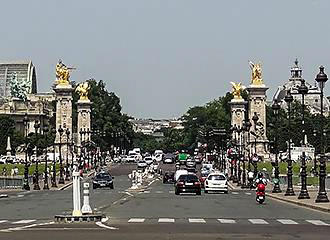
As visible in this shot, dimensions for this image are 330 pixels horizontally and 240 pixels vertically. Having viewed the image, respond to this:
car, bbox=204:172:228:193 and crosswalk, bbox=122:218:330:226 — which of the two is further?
car, bbox=204:172:228:193

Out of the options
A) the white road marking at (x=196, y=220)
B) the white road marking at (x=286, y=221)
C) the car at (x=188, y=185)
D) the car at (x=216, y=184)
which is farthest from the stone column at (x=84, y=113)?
the white road marking at (x=286, y=221)

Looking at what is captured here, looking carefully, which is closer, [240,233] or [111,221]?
[240,233]

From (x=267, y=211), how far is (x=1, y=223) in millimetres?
12524

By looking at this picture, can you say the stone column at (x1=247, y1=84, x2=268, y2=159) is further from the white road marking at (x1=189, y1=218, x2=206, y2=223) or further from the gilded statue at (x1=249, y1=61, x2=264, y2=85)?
the white road marking at (x1=189, y1=218, x2=206, y2=223)

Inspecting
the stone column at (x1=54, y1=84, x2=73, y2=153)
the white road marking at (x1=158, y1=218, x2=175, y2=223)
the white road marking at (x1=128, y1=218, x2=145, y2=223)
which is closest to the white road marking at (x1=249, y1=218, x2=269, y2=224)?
the white road marking at (x1=158, y1=218, x2=175, y2=223)

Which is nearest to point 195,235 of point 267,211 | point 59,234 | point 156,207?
point 59,234

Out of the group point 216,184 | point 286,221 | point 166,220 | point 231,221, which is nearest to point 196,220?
point 166,220

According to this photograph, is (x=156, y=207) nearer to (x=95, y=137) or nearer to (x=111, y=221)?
(x=111, y=221)

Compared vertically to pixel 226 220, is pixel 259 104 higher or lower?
higher

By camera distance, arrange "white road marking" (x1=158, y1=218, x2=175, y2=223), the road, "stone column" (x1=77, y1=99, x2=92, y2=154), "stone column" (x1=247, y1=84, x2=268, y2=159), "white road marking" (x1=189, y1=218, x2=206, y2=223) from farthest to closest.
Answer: "stone column" (x1=77, y1=99, x2=92, y2=154), "stone column" (x1=247, y1=84, x2=268, y2=159), "white road marking" (x1=189, y1=218, x2=206, y2=223), "white road marking" (x1=158, y1=218, x2=175, y2=223), the road

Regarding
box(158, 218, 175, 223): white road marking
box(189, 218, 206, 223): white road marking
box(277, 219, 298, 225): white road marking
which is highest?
box(158, 218, 175, 223): white road marking

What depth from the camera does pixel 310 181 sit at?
291ft

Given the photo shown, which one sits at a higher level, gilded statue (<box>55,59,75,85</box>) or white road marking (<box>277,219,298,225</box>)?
gilded statue (<box>55,59,75,85</box>)

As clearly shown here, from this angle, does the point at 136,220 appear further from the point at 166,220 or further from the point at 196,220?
the point at 196,220
